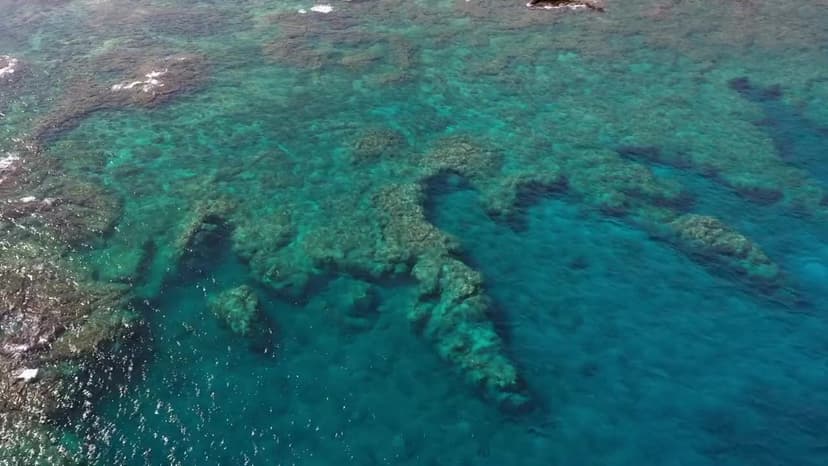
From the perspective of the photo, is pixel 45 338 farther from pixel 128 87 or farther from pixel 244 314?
pixel 128 87

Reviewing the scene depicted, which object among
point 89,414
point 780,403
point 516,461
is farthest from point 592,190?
point 89,414

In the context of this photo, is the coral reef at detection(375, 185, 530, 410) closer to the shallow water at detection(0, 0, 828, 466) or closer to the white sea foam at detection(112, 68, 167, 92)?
the shallow water at detection(0, 0, 828, 466)

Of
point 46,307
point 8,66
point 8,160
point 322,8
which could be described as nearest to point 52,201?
point 8,160

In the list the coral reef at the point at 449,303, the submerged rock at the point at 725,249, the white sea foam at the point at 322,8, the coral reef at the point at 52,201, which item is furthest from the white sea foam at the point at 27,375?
the white sea foam at the point at 322,8

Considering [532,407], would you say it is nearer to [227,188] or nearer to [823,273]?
[823,273]

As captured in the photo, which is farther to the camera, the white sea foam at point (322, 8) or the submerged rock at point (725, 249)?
the white sea foam at point (322, 8)

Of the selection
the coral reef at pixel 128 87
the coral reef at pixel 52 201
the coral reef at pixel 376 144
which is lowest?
the coral reef at pixel 52 201

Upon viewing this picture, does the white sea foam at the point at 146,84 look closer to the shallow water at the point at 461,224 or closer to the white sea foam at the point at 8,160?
the shallow water at the point at 461,224
